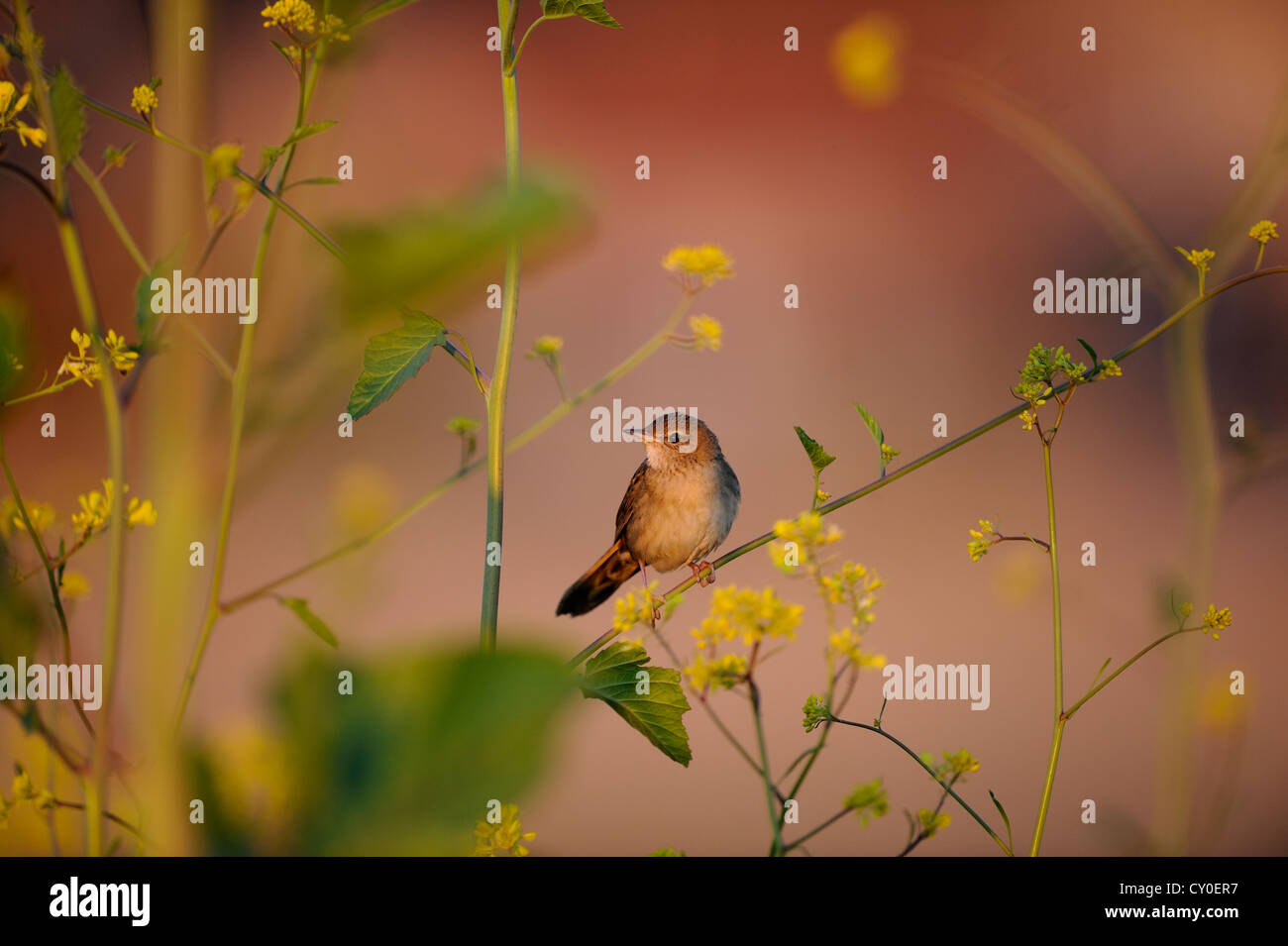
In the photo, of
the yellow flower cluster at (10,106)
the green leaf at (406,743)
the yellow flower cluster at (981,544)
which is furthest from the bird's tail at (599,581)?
the green leaf at (406,743)

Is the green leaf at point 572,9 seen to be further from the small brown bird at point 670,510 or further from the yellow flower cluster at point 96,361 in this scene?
the small brown bird at point 670,510

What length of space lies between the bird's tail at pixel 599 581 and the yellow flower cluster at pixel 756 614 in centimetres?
101

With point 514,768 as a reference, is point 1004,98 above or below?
above

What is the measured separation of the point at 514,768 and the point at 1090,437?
173cm

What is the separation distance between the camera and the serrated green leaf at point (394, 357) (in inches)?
30.8

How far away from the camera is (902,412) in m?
1.70

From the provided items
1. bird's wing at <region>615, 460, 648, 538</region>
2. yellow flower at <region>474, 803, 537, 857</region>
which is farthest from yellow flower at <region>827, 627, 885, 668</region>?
bird's wing at <region>615, 460, 648, 538</region>

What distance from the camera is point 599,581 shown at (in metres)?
1.67

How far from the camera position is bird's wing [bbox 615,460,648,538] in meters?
1.78

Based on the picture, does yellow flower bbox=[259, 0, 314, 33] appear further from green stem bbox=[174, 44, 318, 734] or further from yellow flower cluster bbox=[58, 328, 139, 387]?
yellow flower cluster bbox=[58, 328, 139, 387]

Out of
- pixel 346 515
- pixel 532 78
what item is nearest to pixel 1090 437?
pixel 532 78

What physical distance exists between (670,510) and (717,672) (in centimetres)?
114

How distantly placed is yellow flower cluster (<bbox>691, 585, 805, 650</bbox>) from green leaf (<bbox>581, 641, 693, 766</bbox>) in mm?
234

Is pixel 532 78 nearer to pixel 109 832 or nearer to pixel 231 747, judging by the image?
pixel 109 832
